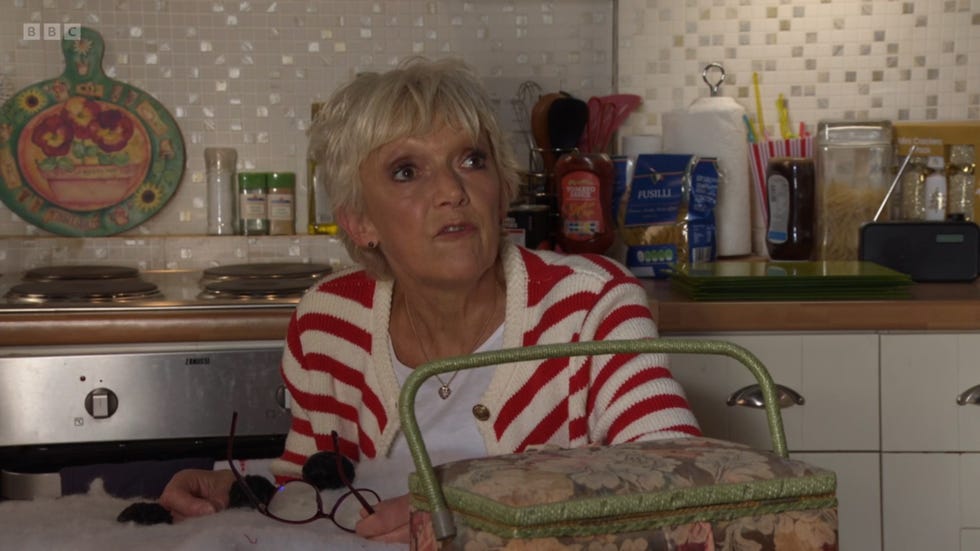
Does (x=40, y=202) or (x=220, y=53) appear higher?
(x=220, y=53)

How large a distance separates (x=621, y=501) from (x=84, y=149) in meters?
2.08

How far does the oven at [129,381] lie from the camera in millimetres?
1938

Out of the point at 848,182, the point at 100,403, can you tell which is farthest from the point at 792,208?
the point at 100,403

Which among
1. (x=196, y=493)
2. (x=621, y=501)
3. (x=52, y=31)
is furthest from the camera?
(x=52, y=31)

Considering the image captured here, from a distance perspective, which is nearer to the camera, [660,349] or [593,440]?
[660,349]

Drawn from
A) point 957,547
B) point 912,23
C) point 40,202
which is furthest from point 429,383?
point 912,23

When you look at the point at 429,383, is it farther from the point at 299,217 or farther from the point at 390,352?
the point at 299,217

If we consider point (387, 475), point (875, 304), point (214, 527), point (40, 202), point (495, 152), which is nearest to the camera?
point (214, 527)

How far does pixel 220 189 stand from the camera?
2.50 meters

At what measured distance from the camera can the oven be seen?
194cm

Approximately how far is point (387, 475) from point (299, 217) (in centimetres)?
130

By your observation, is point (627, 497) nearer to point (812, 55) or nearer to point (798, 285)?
point (798, 285)

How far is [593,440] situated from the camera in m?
1.37

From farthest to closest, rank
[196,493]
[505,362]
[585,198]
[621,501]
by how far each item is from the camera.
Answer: [585,198]
[196,493]
[505,362]
[621,501]
